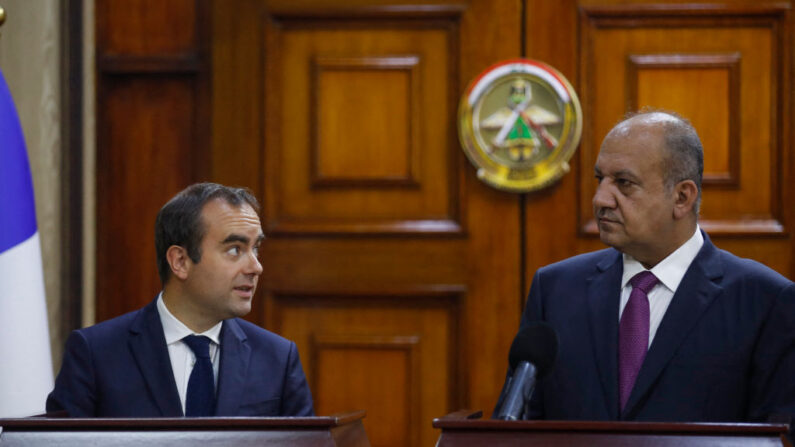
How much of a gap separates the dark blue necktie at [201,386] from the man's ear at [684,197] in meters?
1.14

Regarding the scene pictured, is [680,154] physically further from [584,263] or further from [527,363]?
[527,363]

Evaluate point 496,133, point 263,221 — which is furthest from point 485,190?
point 263,221

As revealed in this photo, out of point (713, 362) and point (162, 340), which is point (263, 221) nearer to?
point (162, 340)

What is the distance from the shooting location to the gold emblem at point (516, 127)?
366 centimetres

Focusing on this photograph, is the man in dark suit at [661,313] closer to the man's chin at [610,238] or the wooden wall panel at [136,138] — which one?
the man's chin at [610,238]

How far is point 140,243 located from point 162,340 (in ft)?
5.61

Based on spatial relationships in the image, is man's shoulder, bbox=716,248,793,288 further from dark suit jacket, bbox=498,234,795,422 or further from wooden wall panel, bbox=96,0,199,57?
wooden wall panel, bbox=96,0,199,57

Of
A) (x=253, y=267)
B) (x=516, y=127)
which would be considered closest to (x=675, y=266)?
(x=253, y=267)

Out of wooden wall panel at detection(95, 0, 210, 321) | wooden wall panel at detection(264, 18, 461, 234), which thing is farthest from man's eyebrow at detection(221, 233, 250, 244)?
wooden wall panel at detection(95, 0, 210, 321)

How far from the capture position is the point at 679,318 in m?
2.18

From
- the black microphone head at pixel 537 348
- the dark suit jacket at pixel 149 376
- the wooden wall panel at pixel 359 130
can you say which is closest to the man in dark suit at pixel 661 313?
the black microphone head at pixel 537 348

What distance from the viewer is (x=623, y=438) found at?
5.47ft

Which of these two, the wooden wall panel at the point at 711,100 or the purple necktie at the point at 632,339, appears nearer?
the purple necktie at the point at 632,339

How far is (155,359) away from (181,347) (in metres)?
0.08
